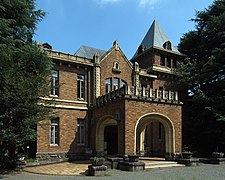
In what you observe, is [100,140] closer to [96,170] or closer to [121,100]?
[121,100]

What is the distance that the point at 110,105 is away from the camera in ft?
61.5

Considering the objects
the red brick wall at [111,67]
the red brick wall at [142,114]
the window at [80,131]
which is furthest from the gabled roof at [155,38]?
the window at [80,131]

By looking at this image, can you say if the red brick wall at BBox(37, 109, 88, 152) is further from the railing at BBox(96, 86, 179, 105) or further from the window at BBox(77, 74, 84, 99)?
the railing at BBox(96, 86, 179, 105)

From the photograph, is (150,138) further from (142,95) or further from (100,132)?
(142,95)

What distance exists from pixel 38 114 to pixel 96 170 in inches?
161

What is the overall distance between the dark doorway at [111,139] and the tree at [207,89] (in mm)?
6438

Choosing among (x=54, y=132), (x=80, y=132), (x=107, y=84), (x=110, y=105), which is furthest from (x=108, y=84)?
(x=54, y=132)

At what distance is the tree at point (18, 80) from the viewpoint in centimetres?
1325

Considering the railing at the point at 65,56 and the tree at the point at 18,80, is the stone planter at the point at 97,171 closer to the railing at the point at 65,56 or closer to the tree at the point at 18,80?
the tree at the point at 18,80

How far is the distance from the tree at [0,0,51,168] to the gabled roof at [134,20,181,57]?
13.8 m

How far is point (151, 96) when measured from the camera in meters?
18.1

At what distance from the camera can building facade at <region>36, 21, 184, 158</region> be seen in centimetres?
1749

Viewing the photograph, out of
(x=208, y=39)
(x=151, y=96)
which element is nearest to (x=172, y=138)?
(x=151, y=96)

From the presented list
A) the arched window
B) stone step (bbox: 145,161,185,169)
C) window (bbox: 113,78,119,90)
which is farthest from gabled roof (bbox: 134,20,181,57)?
stone step (bbox: 145,161,185,169)
